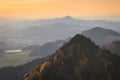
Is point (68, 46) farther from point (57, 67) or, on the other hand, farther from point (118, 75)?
point (118, 75)

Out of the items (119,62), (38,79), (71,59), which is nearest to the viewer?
(38,79)

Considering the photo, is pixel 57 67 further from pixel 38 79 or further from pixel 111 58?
pixel 111 58

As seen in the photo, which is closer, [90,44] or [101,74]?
[101,74]

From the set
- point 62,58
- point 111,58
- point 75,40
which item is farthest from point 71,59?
point 111,58

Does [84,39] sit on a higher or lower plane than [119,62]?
higher

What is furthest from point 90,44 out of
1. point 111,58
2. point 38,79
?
point 38,79

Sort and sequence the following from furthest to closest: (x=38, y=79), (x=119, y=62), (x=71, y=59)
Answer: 1. (x=119, y=62)
2. (x=71, y=59)
3. (x=38, y=79)
